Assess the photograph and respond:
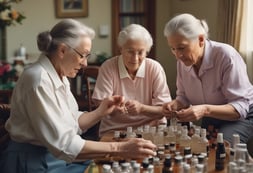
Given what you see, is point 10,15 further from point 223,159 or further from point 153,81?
point 223,159

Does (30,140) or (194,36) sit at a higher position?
(194,36)

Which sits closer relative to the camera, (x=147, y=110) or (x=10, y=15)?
(x=147, y=110)

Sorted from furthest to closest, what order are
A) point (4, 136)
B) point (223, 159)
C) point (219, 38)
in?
point (219, 38) → point (4, 136) → point (223, 159)

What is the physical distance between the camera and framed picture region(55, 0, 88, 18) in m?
4.24

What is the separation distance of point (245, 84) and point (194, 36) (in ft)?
1.31

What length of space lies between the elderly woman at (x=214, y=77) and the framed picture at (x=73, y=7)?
227cm

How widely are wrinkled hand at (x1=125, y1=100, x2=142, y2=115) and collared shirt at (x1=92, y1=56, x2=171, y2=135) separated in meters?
0.11

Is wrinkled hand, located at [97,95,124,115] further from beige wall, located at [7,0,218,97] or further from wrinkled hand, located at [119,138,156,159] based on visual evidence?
beige wall, located at [7,0,218,97]

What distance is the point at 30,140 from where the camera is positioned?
1575mm

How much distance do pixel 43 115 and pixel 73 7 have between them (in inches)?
116

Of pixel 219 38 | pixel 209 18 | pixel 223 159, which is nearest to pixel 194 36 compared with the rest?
pixel 223 159

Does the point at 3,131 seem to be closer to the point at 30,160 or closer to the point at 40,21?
the point at 30,160

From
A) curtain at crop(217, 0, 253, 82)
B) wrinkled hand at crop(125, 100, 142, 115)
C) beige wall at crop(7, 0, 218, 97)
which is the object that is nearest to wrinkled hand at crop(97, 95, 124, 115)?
wrinkled hand at crop(125, 100, 142, 115)

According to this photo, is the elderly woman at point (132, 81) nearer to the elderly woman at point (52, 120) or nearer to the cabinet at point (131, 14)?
the elderly woman at point (52, 120)
